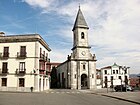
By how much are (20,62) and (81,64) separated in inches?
850

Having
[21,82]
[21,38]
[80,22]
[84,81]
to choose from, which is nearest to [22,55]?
[21,38]

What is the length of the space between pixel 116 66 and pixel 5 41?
188 ft

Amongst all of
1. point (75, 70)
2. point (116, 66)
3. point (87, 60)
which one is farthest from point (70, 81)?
point (116, 66)

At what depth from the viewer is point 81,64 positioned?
201 ft

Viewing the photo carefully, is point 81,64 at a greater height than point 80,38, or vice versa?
point 80,38

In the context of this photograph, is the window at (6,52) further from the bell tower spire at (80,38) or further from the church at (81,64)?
the bell tower spire at (80,38)

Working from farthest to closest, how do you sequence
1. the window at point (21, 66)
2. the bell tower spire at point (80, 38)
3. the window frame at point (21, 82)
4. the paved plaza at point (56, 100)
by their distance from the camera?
the bell tower spire at point (80, 38), the window at point (21, 66), the window frame at point (21, 82), the paved plaza at point (56, 100)

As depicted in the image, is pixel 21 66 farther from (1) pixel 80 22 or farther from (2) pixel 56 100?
(1) pixel 80 22

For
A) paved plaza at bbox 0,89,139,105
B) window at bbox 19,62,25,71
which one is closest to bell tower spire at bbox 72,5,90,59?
window at bbox 19,62,25,71

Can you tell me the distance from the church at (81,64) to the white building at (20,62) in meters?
17.2

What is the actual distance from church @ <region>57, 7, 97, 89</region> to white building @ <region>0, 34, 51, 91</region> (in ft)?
56.3

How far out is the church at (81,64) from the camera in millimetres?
60156

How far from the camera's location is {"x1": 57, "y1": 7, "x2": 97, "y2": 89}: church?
60156 millimetres

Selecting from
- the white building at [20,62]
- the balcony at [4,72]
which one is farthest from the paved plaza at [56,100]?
the balcony at [4,72]
